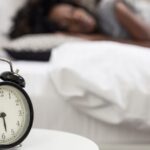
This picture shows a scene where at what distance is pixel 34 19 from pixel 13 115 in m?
1.25

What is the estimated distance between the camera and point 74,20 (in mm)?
1932

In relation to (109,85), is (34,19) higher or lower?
lower

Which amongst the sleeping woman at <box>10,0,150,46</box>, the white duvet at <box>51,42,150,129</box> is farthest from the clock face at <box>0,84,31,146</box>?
the sleeping woman at <box>10,0,150,46</box>

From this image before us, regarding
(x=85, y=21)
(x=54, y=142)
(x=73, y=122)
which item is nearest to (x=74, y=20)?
(x=85, y=21)

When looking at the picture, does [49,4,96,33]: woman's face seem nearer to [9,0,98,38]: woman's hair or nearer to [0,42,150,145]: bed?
[9,0,98,38]: woman's hair

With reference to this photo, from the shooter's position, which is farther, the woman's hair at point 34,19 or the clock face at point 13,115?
the woman's hair at point 34,19

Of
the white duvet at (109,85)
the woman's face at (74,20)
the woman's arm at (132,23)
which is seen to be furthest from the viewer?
the woman's face at (74,20)

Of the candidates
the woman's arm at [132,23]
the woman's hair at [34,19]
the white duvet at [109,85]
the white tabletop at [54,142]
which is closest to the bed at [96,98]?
the white duvet at [109,85]

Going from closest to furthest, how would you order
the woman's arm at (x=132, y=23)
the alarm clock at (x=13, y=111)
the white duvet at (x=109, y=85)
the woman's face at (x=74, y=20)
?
the alarm clock at (x=13, y=111)
the white duvet at (x=109, y=85)
the woman's arm at (x=132, y=23)
the woman's face at (x=74, y=20)

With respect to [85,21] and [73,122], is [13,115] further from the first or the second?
[85,21]

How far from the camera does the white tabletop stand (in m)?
0.83

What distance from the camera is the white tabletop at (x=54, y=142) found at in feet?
2.74

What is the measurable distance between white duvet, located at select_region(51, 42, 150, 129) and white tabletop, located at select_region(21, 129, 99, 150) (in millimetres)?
269

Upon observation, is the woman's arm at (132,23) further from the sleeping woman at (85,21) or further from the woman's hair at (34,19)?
the woman's hair at (34,19)
